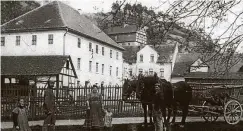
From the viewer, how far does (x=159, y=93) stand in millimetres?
11562

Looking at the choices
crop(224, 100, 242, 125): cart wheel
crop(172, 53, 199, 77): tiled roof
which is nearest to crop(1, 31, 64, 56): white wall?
crop(172, 53, 199, 77): tiled roof

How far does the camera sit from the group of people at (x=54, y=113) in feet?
35.3

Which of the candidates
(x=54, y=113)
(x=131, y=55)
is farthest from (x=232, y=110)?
(x=131, y=55)

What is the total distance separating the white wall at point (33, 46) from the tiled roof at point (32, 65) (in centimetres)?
315

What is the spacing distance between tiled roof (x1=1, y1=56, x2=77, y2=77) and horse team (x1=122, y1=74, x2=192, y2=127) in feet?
69.0

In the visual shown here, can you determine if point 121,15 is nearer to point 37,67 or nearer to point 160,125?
point 160,125

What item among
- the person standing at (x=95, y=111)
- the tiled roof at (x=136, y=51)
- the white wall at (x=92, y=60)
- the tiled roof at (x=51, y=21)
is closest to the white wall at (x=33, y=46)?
the tiled roof at (x=51, y=21)

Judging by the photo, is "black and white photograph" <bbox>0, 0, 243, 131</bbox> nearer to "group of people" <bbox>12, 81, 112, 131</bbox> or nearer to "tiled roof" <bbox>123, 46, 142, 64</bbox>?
"group of people" <bbox>12, 81, 112, 131</bbox>

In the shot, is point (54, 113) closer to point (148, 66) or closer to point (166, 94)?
point (166, 94)

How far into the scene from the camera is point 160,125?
10.5 meters

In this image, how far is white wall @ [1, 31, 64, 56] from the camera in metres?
43.6

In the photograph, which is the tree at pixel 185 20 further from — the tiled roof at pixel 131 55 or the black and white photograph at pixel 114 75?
the tiled roof at pixel 131 55

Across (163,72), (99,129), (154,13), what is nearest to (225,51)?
(154,13)

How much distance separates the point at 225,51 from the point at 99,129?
612 cm
